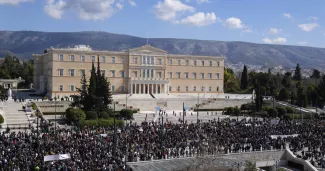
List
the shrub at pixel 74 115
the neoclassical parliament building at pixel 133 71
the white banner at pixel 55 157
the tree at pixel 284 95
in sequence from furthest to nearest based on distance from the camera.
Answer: the tree at pixel 284 95 → the neoclassical parliament building at pixel 133 71 → the shrub at pixel 74 115 → the white banner at pixel 55 157

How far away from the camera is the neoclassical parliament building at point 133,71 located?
60.2m

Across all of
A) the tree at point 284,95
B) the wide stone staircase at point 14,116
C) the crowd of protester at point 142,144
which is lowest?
the crowd of protester at point 142,144

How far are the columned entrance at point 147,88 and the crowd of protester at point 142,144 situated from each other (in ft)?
87.2

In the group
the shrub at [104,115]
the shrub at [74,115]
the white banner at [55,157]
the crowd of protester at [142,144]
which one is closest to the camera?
the white banner at [55,157]

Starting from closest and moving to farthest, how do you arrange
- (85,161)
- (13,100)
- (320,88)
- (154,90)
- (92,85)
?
(85,161)
(92,85)
(13,100)
(320,88)
(154,90)

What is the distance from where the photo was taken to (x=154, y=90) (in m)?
64.9

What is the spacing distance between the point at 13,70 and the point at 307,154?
76.8m

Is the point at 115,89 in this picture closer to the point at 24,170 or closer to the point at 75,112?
the point at 75,112

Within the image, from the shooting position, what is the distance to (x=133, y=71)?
6450 centimetres

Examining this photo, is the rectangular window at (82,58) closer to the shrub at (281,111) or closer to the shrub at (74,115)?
the shrub at (74,115)

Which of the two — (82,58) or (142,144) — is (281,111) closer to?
(142,144)

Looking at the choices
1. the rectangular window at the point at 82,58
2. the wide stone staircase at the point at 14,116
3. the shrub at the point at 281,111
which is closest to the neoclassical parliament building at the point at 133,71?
the rectangular window at the point at 82,58

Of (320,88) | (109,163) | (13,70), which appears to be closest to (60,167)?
(109,163)

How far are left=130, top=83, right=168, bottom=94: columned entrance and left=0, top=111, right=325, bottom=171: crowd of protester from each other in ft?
87.2
